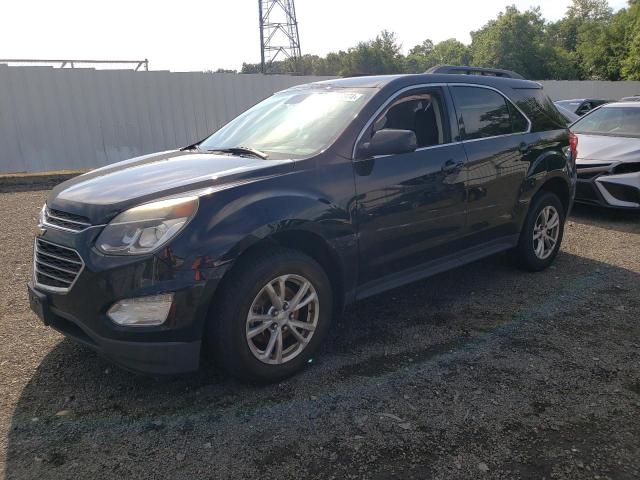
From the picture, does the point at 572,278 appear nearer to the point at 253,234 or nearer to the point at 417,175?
the point at 417,175

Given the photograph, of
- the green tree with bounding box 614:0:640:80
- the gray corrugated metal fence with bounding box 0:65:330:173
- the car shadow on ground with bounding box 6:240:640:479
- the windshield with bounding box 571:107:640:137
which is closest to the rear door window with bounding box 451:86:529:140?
the car shadow on ground with bounding box 6:240:640:479

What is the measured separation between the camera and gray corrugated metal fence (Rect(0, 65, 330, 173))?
11297mm

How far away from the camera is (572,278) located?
505cm

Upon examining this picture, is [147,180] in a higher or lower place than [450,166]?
higher

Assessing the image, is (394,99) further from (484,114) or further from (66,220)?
(66,220)

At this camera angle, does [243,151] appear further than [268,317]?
Yes

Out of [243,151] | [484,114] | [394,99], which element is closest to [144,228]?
[243,151]

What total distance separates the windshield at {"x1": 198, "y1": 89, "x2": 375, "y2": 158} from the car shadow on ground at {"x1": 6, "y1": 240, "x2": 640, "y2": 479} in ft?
4.74

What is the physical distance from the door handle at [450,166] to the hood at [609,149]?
415 cm

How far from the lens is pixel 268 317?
306cm

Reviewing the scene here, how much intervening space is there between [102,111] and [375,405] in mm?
11373

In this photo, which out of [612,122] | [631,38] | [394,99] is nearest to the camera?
[394,99]

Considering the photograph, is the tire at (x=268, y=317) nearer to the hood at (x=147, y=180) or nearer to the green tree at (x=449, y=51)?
the hood at (x=147, y=180)

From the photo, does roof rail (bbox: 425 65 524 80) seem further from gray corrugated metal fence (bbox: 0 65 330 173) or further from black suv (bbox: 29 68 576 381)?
gray corrugated metal fence (bbox: 0 65 330 173)
